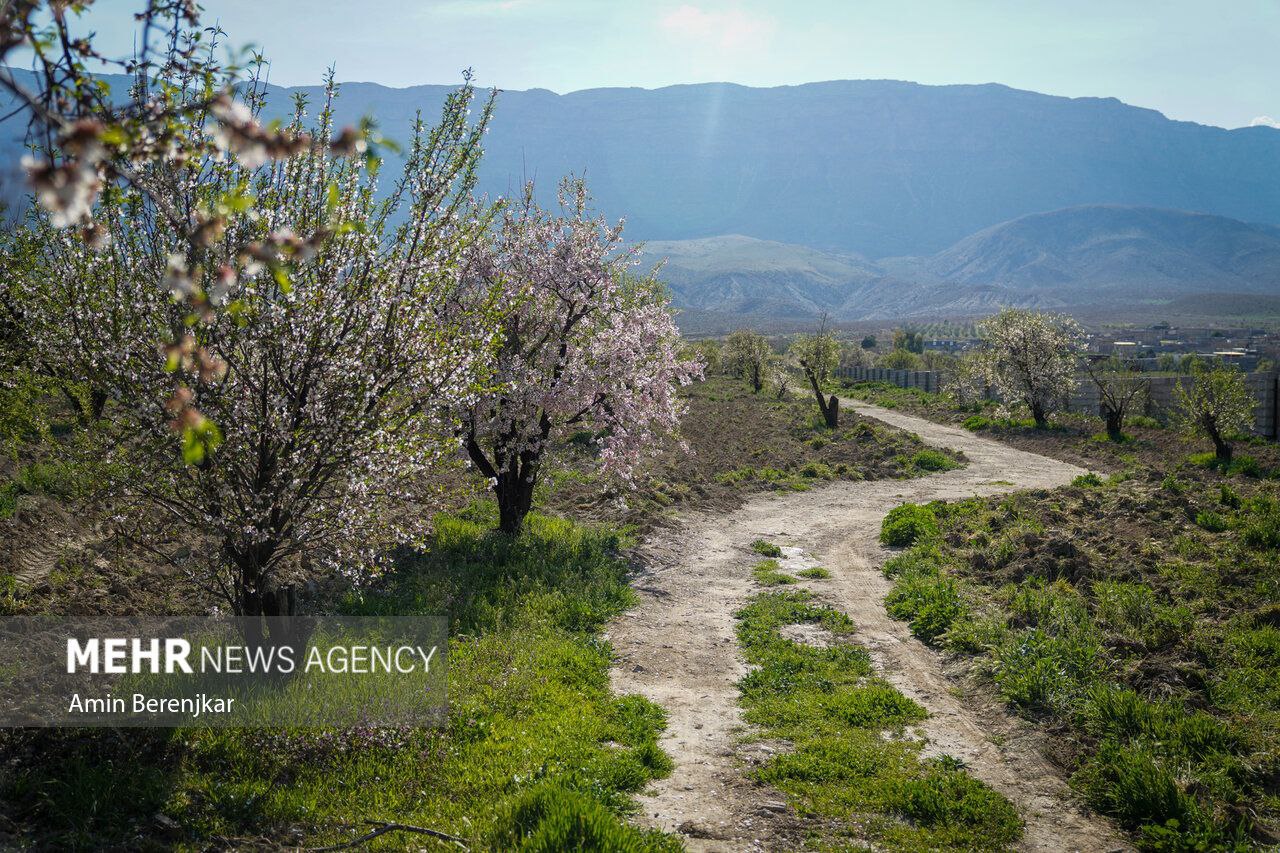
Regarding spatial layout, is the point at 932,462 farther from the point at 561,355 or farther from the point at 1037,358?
the point at 561,355

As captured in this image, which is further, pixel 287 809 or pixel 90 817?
pixel 287 809

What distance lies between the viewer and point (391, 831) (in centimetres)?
613

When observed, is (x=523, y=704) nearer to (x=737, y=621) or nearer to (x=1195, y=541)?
(x=737, y=621)

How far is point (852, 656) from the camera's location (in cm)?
1070

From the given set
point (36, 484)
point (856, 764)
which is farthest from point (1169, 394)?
point (36, 484)

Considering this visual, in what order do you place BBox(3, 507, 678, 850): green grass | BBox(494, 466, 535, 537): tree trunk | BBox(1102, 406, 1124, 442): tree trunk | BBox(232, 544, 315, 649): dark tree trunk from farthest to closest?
BBox(1102, 406, 1124, 442): tree trunk
BBox(494, 466, 535, 537): tree trunk
BBox(232, 544, 315, 649): dark tree trunk
BBox(3, 507, 678, 850): green grass

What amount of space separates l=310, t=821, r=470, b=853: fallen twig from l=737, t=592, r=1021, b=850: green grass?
2945 millimetres

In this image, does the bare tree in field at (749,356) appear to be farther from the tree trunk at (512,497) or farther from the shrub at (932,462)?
the tree trunk at (512,497)

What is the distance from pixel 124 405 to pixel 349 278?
2.52m

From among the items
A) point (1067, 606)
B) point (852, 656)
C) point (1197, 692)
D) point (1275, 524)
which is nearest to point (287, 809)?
point (852, 656)

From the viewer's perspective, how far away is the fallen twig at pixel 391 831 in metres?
5.90

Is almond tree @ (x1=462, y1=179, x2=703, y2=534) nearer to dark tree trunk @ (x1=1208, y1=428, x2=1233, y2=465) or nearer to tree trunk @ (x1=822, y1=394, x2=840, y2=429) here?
dark tree trunk @ (x1=1208, y1=428, x2=1233, y2=465)

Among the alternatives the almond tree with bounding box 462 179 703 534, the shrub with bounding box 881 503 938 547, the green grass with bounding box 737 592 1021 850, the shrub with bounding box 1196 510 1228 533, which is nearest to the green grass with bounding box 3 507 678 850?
the green grass with bounding box 737 592 1021 850

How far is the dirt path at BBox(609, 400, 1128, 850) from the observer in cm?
675
